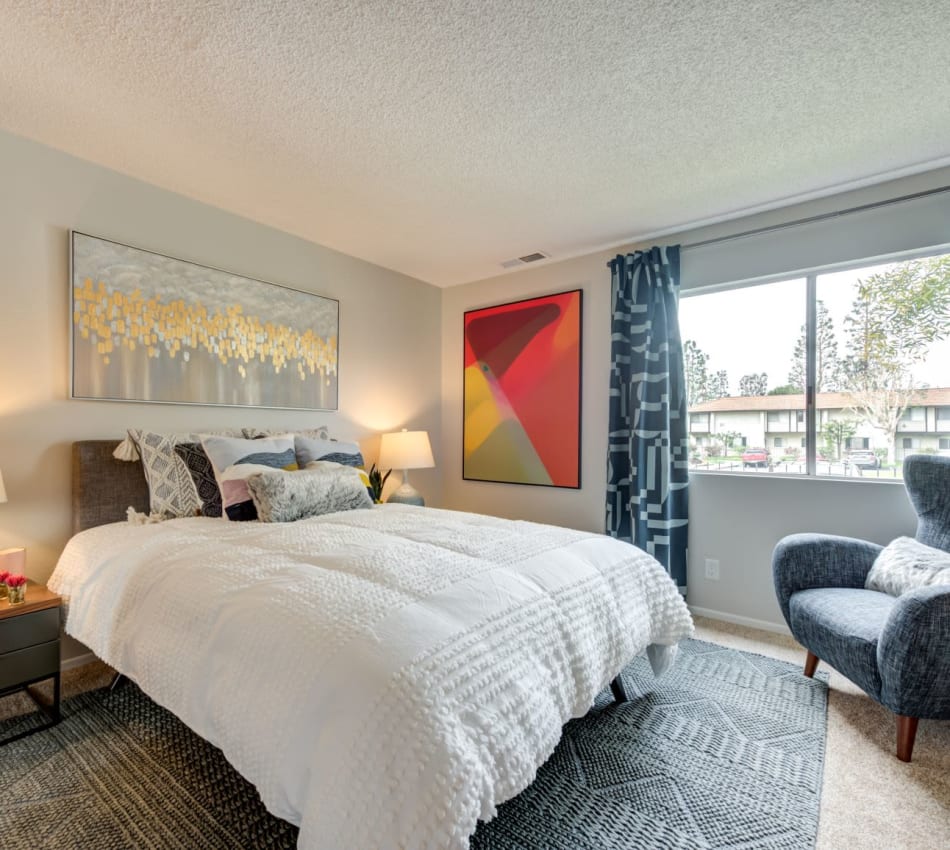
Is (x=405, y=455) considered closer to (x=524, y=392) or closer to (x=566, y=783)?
(x=524, y=392)

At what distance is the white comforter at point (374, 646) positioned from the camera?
0.97 metres

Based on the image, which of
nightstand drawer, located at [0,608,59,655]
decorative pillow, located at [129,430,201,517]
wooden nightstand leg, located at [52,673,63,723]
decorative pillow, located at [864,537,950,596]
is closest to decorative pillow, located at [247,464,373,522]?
decorative pillow, located at [129,430,201,517]

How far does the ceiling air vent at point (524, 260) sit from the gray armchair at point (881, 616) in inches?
97.7

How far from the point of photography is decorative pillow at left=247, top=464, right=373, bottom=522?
2332mm

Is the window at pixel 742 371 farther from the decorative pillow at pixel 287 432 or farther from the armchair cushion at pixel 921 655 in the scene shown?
the decorative pillow at pixel 287 432

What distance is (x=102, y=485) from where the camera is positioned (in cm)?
239

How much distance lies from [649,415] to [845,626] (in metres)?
1.60

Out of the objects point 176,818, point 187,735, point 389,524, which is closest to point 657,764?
point 389,524

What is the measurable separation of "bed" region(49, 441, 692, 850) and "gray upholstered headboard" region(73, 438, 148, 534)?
0.22 meters

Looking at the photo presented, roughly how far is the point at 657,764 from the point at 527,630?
83cm

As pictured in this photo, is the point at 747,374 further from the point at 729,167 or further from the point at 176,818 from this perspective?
the point at 176,818

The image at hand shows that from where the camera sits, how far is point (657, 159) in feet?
7.97

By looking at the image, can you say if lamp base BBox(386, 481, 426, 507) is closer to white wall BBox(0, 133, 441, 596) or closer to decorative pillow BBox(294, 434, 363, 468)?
decorative pillow BBox(294, 434, 363, 468)

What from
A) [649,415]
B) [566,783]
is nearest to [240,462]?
[566,783]
